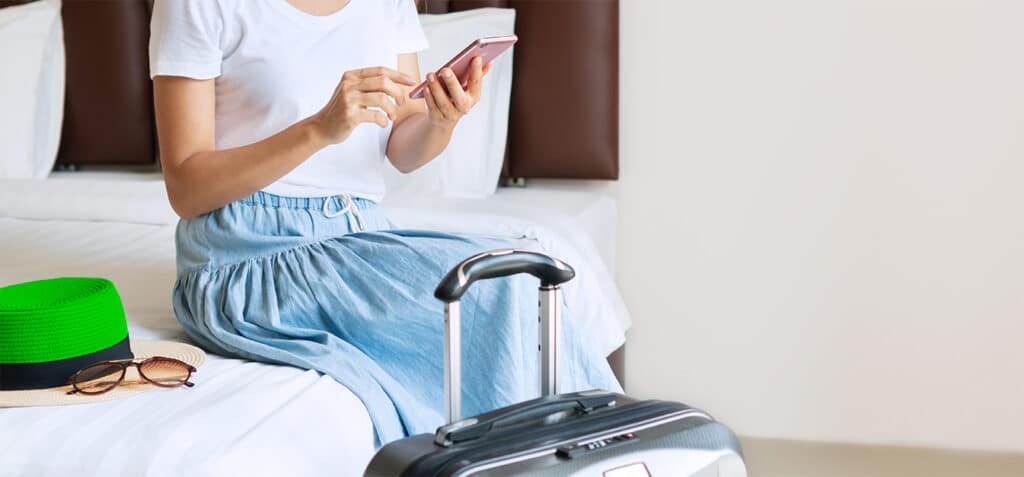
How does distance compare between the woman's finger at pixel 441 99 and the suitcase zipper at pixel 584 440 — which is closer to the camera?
the suitcase zipper at pixel 584 440

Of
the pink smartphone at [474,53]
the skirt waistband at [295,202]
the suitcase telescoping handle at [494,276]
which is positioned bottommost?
the suitcase telescoping handle at [494,276]

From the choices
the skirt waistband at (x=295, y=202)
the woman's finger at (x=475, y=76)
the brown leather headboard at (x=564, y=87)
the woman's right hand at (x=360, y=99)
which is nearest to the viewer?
the woman's right hand at (x=360, y=99)

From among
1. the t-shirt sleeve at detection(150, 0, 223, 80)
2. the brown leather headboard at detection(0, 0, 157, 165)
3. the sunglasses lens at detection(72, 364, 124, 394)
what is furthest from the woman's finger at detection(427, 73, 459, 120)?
the brown leather headboard at detection(0, 0, 157, 165)

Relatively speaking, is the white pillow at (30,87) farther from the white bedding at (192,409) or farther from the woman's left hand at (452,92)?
the woman's left hand at (452,92)

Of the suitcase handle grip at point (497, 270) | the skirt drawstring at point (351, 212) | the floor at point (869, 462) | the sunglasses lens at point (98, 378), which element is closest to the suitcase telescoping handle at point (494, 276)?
the suitcase handle grip at point (497, 270)

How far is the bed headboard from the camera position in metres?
2.95

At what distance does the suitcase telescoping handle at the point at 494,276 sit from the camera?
117 centimetres

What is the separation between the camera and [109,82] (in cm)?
329

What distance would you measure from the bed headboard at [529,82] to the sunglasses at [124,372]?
1682mm

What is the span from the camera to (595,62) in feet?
9.65

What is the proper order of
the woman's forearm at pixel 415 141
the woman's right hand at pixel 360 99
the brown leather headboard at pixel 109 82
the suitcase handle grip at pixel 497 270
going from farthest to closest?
the brown leather headboard at pixel 109 82 → the woman's forearm at pixel 415 141 → the woman's right hand at pixel 360 99 → the suitcase handle grip at pixel 497 270

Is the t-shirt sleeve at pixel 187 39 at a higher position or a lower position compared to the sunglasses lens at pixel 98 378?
higher

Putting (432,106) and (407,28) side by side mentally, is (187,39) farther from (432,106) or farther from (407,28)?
(407,28)

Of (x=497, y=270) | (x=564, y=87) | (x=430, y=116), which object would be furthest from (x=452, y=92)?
(x=564, y=87)
